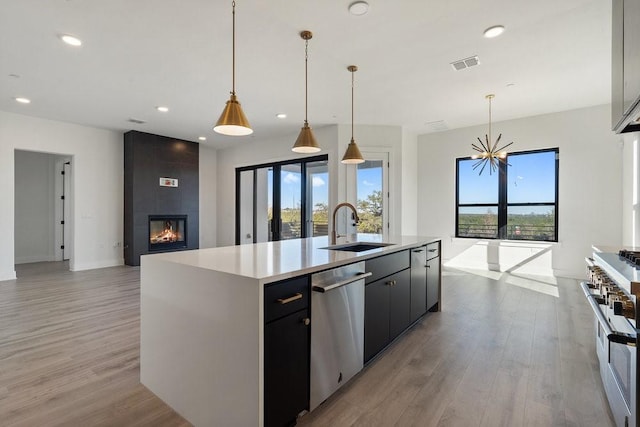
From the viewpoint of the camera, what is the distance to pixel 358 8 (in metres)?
2.67

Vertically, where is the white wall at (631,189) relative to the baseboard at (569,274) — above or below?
above

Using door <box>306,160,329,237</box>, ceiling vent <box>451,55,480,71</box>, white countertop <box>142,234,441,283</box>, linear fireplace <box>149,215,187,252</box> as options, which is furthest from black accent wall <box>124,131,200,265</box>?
ceiling vent <box>451,55,480,71</box>

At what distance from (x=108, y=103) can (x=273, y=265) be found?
499 cm

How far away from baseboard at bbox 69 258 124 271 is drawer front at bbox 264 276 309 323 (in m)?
6.61

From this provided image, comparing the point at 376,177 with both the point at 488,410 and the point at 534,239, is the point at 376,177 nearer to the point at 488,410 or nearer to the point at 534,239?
the point at 534,239

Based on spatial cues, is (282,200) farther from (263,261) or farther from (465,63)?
(263,261)

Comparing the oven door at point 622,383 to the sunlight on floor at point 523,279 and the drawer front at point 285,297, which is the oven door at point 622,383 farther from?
the sunlight on floor at point 523,279

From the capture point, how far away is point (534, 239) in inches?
232

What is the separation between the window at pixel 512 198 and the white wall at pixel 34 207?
9.65 meters

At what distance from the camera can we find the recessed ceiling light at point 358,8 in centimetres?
261

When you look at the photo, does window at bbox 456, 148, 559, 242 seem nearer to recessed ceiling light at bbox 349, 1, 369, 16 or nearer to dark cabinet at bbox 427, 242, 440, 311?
dark cabinet at bbox 427, 242, 440, 311

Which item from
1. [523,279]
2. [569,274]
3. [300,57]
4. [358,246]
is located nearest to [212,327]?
[358,246]

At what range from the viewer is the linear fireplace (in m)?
7.14

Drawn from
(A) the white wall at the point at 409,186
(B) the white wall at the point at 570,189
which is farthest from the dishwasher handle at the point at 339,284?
(B) the white wall at the point at 570,189
